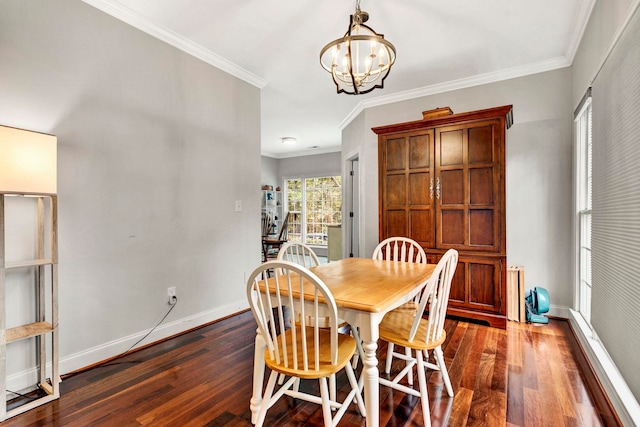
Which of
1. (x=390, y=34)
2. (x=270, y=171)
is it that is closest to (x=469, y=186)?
(x=390, y=34)

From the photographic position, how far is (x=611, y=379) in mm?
1743

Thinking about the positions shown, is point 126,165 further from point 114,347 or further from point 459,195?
point 459,195

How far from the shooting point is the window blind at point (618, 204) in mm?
1530

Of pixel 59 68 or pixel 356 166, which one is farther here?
pixel 356 166

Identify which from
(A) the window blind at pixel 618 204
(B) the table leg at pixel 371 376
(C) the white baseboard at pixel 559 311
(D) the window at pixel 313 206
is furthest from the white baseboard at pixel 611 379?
(D) the window at pixel 313 206

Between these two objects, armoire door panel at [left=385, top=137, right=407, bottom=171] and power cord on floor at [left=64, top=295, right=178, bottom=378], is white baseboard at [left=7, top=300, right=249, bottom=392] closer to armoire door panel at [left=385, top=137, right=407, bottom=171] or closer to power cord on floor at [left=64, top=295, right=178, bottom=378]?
power cord on floor at [left=64, top=295, right=178, bottom=378]

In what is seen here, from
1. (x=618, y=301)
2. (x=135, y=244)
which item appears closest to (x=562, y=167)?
(x=618, y=301)

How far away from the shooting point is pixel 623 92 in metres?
1.70

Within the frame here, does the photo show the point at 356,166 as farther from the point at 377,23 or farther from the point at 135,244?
the point at 135,244

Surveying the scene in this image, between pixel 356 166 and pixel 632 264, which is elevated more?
pixel 356 166

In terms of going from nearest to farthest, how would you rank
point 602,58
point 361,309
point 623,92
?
point 361,309, point 623,92, point 602,58

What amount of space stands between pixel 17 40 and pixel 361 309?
253cm

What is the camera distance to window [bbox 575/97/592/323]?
278 centimetres

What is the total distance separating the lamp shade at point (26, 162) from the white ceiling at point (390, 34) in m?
1.18
